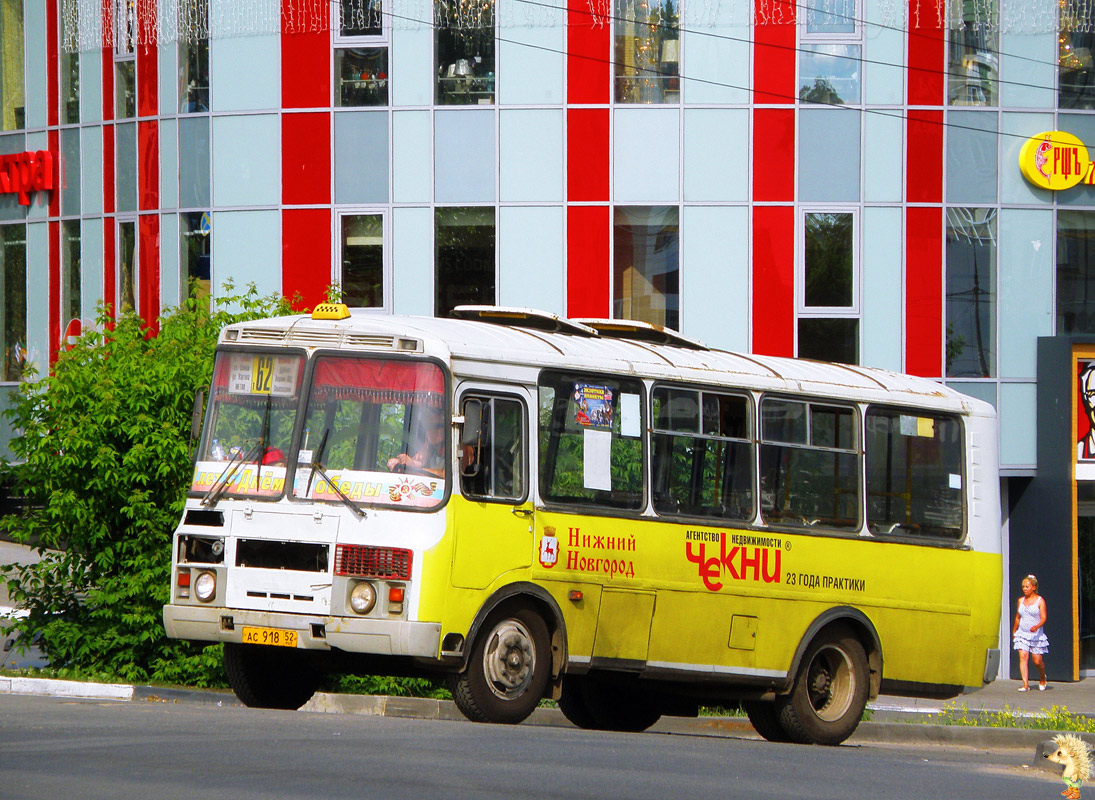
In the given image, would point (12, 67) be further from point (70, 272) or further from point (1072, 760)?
point (1072, 760)

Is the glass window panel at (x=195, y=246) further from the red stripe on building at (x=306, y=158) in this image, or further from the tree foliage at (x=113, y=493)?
the tree foliage at (x=113, y=493)

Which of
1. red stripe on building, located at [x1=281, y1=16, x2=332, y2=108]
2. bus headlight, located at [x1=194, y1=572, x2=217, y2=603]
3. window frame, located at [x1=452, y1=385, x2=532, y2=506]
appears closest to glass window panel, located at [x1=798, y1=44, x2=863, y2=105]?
red stripe on building, located at [x1=281, y1=16, x2=332, y2=108]

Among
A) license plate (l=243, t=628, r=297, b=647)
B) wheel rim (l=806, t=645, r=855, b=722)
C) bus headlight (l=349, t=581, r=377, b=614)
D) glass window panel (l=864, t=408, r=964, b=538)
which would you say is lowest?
wheel rim (l=806, t=645, r=855, b=722)

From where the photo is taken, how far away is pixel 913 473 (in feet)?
46.8

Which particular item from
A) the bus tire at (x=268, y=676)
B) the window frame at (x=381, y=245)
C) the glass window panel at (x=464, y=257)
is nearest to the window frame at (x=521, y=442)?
the bus tire at (x=268, y=676)

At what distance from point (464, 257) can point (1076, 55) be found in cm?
945

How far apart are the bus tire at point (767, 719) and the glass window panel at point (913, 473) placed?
1.67 meters

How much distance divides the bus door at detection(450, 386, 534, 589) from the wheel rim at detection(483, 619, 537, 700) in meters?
0.42

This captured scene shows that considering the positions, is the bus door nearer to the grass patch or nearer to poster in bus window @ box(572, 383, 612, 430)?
poster in bus window @ box(572, 383, 612, 430)

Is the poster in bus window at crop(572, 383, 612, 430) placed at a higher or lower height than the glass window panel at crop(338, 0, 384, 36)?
lower

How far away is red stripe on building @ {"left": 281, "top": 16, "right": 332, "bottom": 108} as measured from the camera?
81.4ft

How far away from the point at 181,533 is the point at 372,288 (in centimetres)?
1374

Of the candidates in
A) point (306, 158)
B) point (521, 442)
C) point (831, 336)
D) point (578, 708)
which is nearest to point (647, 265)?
point (831, 336)

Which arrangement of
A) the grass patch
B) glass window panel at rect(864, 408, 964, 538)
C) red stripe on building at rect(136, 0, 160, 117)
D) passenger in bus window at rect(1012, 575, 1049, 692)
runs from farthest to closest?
1. red stripe on building at rect(136, 0, 160, 117)
2. passenger in bus window at rect(1012, 575, 1049, 692)
3. the grass patch
4. glass window panel at rect(864, 408, 964, 538)
